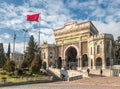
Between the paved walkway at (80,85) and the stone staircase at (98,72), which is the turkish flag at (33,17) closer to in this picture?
the stone staircase at (98,72)

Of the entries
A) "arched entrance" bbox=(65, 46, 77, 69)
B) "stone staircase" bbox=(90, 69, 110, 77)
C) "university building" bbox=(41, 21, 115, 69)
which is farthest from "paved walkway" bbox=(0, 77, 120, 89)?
"arched entrance" bbox=(65, 46, 77, 69)

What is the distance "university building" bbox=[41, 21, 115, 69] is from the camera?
60.7 metres

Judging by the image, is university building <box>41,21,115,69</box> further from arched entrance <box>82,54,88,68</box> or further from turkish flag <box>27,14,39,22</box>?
turkish flag <box>27,14,39,22</box>

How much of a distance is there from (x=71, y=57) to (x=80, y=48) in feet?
19.9

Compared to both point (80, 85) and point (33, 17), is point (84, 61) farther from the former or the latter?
point (80, 85)

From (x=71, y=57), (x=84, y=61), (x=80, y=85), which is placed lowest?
(x=80, y=85)

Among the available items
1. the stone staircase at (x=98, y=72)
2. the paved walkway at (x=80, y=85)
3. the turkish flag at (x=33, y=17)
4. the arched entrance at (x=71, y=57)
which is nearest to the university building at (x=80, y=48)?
the arched entrance at (x=71, y=57)

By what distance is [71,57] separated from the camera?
237 feet

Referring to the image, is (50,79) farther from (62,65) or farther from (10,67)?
(62,65)

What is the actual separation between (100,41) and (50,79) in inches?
772

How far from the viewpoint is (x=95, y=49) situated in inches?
2443

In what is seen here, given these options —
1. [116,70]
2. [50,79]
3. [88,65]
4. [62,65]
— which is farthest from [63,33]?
[50,79]

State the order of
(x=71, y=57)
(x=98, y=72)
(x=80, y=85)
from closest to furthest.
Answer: (x=80, y=85) → (x=98, y=72) → (x=71, y=57)

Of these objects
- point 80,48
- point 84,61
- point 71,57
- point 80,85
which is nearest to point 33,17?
point 80,48
